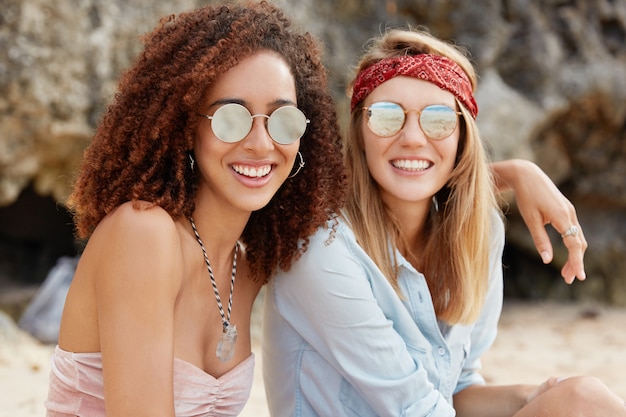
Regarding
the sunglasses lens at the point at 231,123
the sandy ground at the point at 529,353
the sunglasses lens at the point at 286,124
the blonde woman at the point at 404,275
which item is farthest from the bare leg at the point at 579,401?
the sandy ground at the point at 529,353

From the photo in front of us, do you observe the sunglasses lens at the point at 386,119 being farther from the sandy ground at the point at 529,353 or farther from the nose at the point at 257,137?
the sandy ground at the point at 529,353

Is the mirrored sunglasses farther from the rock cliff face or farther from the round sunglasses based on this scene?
the rock cliff face

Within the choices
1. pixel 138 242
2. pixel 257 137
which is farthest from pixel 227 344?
pixel 257 137

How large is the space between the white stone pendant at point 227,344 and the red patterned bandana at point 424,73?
2.95ft

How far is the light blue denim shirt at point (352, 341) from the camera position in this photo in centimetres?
211

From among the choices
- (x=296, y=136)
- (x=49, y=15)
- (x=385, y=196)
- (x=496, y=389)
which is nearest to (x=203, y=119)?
(x=296, y=136)

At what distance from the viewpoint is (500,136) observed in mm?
5488

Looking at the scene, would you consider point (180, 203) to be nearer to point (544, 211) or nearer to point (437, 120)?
point (437, 120)

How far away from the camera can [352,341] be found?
2.11 m

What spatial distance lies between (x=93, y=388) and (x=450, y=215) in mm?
1263

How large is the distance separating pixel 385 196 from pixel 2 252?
5.04 meters

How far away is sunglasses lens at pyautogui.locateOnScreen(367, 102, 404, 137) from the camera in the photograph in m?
2.32

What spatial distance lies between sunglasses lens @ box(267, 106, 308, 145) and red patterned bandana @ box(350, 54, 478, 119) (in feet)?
1.71

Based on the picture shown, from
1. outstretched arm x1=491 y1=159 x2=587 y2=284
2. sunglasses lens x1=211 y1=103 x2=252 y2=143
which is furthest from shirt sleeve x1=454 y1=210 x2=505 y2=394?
sunglasses lens x1=211 y1=103 x2=252 y2=143
